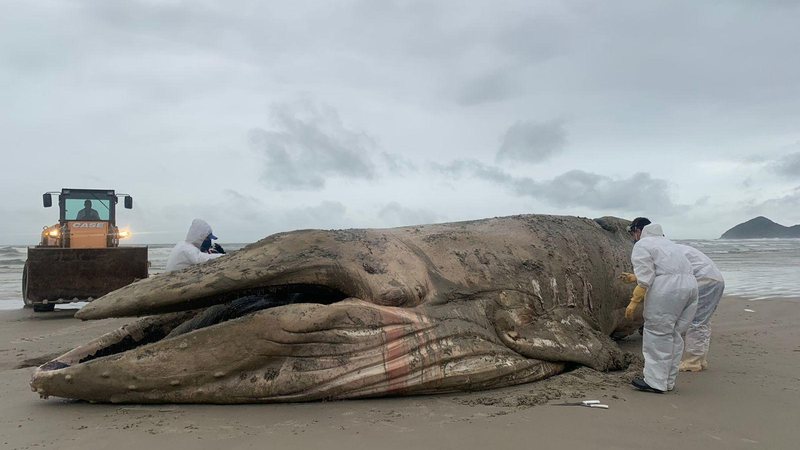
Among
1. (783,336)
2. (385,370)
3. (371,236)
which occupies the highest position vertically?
(371,236)

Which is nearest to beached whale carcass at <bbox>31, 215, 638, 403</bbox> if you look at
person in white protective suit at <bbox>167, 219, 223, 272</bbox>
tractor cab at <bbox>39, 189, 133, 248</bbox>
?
person in white protective suit at <bbox>167, 219, 223, 272</bbox>

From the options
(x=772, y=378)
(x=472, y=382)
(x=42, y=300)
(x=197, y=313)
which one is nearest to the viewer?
(x=472, y=382)

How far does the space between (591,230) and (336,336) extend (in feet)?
13.3

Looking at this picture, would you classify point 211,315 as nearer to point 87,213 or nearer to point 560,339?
point 560,339

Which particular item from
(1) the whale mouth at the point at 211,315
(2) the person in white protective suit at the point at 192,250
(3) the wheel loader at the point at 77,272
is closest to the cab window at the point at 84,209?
(3) the wheel loader at the point at 77,272

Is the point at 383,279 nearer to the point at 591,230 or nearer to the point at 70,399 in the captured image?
the point at 70,399

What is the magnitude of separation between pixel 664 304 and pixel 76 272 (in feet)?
34.7

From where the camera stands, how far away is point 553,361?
5.47 metres

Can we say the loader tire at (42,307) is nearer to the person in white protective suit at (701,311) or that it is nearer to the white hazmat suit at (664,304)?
the white hazmat suit at (664,304)

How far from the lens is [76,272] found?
38.0ft

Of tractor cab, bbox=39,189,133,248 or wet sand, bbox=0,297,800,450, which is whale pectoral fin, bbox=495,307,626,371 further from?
tractor cab, bbox=39,189,133,248

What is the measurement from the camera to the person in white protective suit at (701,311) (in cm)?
630

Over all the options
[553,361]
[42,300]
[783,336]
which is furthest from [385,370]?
[42,300]

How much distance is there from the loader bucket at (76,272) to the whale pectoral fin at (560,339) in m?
8.56
